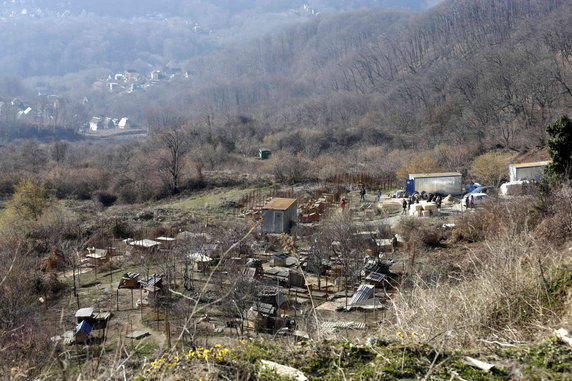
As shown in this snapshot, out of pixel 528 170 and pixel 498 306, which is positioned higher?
pixel 498 306

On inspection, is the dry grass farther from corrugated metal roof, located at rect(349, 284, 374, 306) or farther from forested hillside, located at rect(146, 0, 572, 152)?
forested hillside, located at rect(146, 0, 572, 152)

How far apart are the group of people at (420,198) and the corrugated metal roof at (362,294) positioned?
11.6 meters

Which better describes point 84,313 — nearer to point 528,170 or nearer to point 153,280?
point 153,280

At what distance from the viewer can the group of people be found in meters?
24.8

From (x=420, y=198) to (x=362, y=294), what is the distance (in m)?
14.9

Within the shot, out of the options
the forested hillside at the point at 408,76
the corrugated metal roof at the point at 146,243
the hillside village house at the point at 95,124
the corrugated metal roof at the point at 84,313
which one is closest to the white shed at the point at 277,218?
the corrugated metal roof at the point at 146,243

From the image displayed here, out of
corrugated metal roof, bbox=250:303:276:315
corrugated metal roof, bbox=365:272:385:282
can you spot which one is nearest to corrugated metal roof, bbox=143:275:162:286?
corrugated metal roof, bbox=250:303:276:315

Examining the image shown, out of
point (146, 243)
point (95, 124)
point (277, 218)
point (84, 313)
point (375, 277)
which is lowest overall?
point (95, 124)

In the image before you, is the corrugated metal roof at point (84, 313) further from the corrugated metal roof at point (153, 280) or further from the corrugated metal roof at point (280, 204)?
the corrugated metal roof at point (280, 204)

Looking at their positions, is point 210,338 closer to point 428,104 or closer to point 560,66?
point 560,66

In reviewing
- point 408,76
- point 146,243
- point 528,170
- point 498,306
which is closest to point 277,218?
point 146,243

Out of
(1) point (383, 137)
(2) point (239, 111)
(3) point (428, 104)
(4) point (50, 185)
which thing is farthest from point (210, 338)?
(2) point (239, 111)

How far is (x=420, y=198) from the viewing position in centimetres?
2714

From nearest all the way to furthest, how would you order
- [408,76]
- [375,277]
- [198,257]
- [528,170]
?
[375,277], [198,257], [528,170], [408,76]
